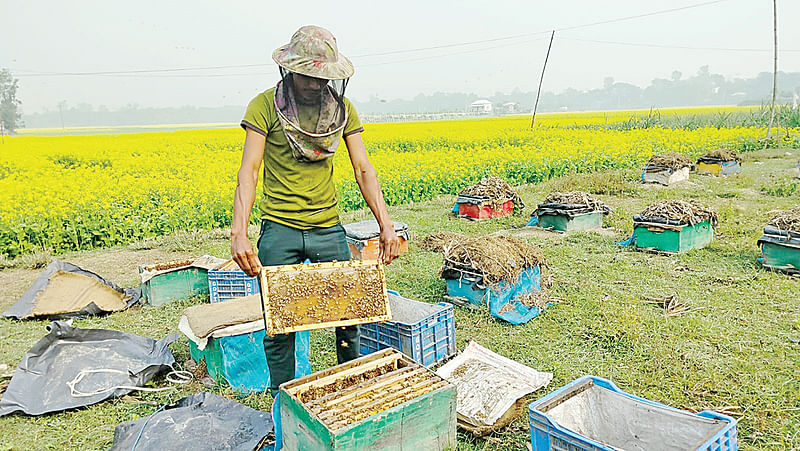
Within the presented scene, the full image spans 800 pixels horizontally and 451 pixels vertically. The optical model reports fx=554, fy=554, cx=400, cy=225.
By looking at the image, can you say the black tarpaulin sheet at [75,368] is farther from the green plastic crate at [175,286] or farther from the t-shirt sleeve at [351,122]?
the t-shirt sleeve at [351,122]

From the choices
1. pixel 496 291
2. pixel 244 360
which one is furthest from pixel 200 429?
pixel 496 291

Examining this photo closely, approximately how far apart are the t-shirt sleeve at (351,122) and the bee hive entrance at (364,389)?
1292 millimetres

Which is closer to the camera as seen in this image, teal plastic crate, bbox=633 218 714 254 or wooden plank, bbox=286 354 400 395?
wooden plank, bbox=286 354 400 395

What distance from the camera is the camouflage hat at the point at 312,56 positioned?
111 inches

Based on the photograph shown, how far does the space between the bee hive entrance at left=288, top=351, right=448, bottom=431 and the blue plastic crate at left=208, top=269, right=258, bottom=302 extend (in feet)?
9.20

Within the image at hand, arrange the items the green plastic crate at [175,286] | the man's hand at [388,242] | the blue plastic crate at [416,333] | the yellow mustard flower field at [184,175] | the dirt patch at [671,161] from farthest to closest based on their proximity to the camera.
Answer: the dirt patch at [671,161]
the yellow mustard flower field at [184,175]
the green plastic crate at [175,286]
the blue plastic crate at [416,333]
the man's hand at [388,242]

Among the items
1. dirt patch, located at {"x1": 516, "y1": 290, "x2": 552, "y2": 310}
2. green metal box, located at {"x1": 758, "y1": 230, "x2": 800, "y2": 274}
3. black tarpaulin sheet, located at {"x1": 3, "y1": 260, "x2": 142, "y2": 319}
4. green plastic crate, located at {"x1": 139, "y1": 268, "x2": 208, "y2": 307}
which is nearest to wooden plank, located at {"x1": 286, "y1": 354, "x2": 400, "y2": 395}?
dirt patch, located at {"x1": 516, "y1": 290, "x2": 552, "y2": 310}

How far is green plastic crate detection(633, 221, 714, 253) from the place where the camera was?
23.9 ft

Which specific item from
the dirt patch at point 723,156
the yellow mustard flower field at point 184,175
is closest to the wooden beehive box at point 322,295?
the yellow mustard flower field at point 184,175

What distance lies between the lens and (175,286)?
5.97m

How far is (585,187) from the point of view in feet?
41.4

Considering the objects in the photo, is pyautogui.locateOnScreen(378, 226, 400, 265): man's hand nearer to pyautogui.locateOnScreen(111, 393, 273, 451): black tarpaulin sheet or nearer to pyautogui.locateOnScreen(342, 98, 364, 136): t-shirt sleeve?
pyautogui.locateOnScreen(342, 98, 364, 136): t-shirt sleeve

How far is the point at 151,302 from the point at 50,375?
196 centimetres

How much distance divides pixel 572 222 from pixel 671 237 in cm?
170
